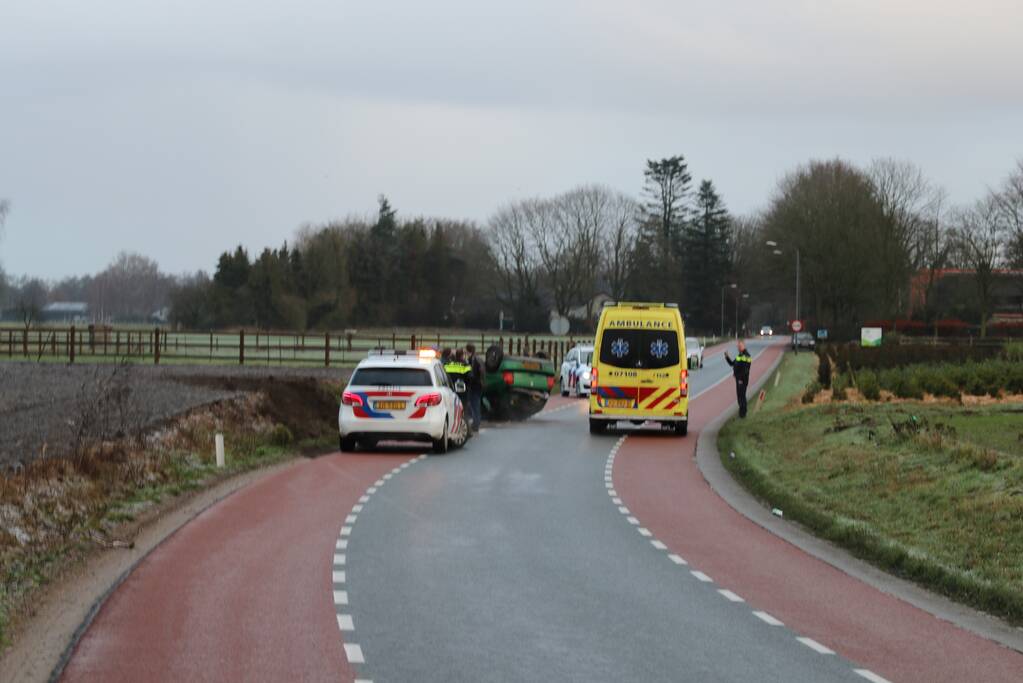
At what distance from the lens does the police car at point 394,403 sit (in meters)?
27.2

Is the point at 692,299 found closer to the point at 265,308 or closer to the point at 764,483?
the point at 265,308

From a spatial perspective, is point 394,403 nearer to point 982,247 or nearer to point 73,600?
point 73,600

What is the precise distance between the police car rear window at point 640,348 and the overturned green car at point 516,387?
443 cm

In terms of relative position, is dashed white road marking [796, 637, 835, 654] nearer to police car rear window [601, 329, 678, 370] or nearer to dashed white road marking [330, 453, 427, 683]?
dashed white road marking [330, 453, 427, 683]

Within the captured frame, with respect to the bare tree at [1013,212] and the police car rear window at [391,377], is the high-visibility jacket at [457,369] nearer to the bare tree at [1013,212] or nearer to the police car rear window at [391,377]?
the police car rear window at [391,377]

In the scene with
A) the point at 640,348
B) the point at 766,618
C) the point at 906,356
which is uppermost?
the point at 640,348

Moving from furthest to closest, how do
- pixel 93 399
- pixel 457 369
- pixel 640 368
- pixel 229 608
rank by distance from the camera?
1. pixel 640 368
2. pixel 457 369
3. pixel 93 399
4. pixel 229 608

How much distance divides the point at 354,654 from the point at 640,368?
23678 millimetres

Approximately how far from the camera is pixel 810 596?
12711mm

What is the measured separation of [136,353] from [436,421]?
3715cm

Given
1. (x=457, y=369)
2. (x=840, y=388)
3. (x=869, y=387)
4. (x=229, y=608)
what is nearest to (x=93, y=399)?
(x=457, y=369)

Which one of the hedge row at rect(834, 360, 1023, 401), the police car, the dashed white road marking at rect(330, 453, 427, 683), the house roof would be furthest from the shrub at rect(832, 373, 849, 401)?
the house roof

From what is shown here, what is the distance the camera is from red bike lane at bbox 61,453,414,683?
30.8 ft

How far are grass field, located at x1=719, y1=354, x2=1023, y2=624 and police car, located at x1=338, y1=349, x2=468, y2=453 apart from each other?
5.30 m
